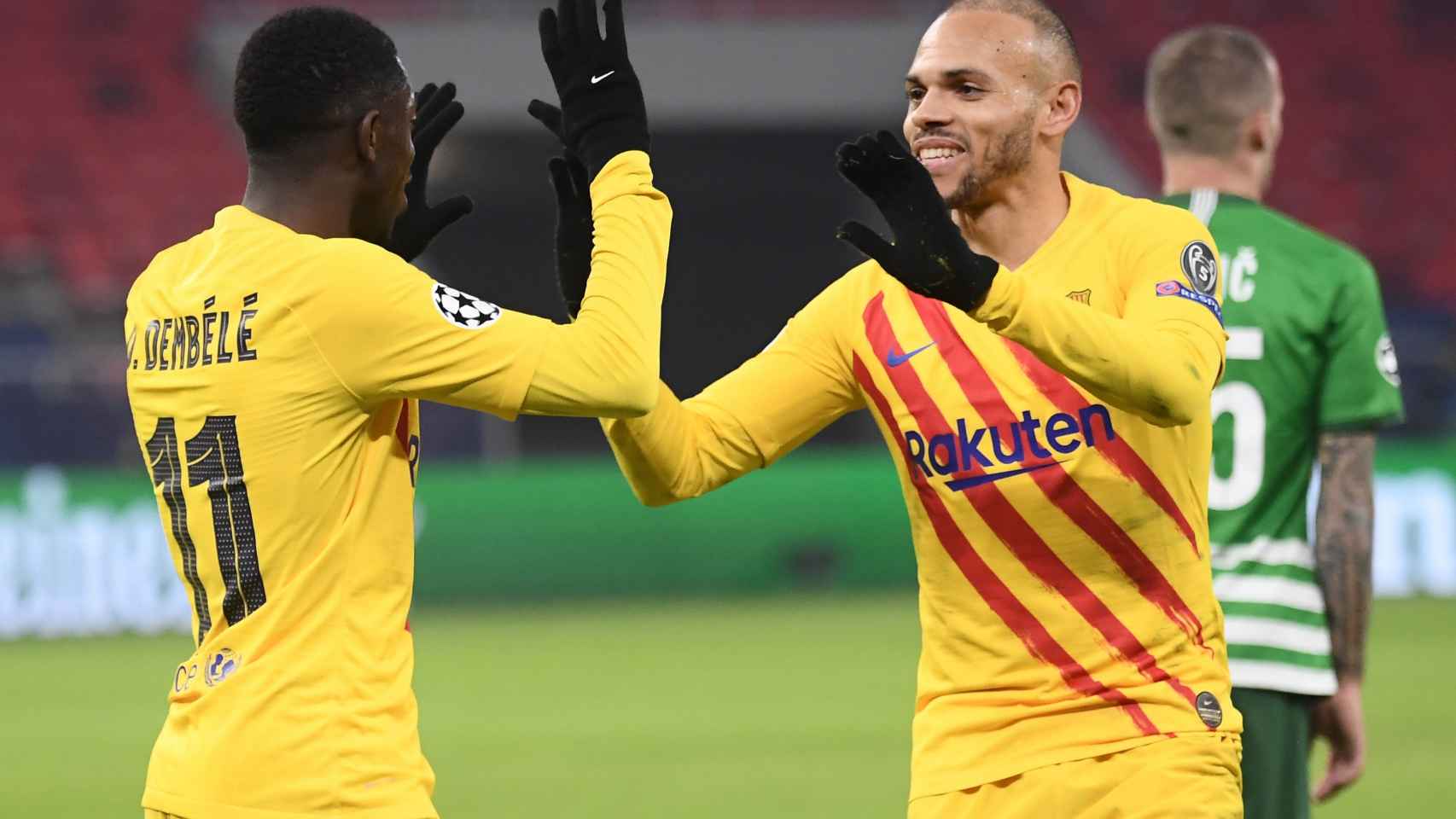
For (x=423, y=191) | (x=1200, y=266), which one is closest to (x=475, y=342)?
(x=423, y=191)

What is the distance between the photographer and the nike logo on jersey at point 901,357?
3.87 metres

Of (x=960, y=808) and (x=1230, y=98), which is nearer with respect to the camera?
(x=960, y=808)

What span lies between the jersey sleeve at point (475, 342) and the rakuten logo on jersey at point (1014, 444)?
66 cm

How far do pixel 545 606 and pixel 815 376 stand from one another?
1180 centimetres

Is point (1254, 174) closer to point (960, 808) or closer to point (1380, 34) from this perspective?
point (960, 808)

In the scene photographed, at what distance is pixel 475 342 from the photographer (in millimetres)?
3260

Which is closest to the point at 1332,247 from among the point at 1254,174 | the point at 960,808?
the point at 1254,174

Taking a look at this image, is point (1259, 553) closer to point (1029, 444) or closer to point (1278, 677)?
point (1278, 677)

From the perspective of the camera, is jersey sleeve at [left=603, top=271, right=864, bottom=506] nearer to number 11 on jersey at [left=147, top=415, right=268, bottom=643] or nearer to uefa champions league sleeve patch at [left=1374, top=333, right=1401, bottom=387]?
number 11 on jersey at [left=147, top=415, right=268, bottom=643]

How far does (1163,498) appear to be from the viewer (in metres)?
3.70

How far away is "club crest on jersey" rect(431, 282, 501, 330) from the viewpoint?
3.25m

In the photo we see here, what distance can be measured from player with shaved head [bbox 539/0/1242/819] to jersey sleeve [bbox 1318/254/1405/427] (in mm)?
867

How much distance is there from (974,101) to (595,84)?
73cm

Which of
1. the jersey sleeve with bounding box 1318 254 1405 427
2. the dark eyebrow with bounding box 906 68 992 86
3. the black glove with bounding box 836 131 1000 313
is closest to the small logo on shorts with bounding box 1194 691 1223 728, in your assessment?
the black glove with bounding box 836 131 1000 313
